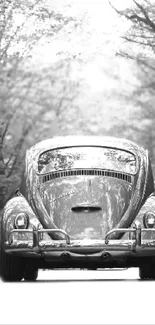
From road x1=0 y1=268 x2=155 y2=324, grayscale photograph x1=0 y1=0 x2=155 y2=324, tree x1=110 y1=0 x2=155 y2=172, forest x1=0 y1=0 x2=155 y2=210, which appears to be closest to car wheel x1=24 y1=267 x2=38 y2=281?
grayscale photograph x1=0 y1=0 x2=155 y2=324

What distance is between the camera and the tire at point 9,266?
12273 mm

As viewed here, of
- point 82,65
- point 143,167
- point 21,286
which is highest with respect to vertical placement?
point 82,65

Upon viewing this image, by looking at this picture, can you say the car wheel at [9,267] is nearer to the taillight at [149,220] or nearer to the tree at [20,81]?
the taillight at [149,220]

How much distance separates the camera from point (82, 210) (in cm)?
1229

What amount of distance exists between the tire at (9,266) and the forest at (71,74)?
52.4 feet

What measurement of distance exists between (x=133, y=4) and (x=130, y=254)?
1804cm

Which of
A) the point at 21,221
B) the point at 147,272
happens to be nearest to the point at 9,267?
the point at 21,221

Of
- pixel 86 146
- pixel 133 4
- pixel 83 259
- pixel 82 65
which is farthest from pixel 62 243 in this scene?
pixel 82 65

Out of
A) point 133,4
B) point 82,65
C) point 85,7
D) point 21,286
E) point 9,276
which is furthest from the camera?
point 82,65

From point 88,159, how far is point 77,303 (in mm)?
3652

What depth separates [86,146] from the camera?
503 inches

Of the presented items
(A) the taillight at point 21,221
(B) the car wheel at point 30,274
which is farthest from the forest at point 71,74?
(A) the taillight at point 21,221

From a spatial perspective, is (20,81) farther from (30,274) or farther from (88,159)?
(88,159)

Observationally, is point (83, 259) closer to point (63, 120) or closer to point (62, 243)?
point (62, 243)
